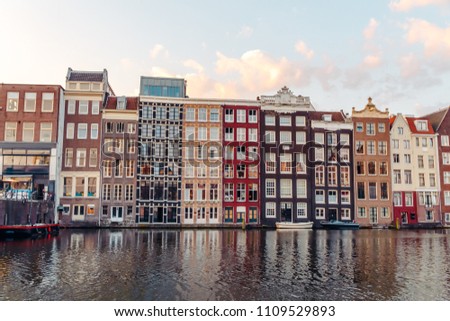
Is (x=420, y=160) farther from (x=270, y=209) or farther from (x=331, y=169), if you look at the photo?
(x=270, y=209)

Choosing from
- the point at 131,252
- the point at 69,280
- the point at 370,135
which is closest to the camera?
the point at 69,280

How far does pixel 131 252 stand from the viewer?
36781mm

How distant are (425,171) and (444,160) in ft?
16.5

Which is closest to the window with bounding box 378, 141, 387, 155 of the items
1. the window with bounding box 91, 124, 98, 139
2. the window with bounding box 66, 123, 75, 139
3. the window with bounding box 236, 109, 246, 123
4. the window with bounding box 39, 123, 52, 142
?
the window with bounding box 236, 109, 246, 123

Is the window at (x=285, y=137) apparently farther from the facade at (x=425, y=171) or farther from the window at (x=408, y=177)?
the facade at (x=425, y=171)

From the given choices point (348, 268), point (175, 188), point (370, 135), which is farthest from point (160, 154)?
point (348, 268)

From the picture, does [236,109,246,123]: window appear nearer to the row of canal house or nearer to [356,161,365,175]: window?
the row of canal house

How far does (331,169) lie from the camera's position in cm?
8150

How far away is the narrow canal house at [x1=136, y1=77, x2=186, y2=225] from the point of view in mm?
75812

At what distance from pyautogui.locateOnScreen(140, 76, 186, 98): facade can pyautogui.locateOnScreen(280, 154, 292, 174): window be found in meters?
22.8

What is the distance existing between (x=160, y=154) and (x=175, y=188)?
6848 millimetres

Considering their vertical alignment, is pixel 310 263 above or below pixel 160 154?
below

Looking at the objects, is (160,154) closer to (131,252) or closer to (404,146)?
(131,252)

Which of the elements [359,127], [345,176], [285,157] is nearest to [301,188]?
[285,157]
